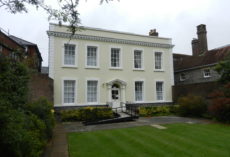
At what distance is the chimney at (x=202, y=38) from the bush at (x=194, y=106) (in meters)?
13.8

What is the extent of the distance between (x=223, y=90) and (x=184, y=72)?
11806 mm

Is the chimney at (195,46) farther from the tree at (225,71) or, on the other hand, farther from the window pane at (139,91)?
the window pane at (139,91)

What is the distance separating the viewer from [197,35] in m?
29.2

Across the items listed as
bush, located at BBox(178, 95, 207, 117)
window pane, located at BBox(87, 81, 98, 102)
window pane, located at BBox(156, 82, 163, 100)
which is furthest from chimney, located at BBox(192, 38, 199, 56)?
window pane, located at BBox(87, 81, 98, 102)

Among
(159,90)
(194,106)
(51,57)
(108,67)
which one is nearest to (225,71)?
(194,106)

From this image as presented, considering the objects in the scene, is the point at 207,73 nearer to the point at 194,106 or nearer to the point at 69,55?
the point at 194,106

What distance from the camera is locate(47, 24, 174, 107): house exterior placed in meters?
17.6

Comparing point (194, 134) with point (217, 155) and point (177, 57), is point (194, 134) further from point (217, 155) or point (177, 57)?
point (177, 57)

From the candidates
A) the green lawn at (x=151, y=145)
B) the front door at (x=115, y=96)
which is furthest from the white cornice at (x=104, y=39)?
the green lawn at (x=151, y=145)

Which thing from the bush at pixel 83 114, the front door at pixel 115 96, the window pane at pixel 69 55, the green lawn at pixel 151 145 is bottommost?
the green lawn at pixel 151 145

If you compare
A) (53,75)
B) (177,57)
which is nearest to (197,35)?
(177,57)

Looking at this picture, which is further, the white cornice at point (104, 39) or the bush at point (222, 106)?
the white cornice at point (104, 39)

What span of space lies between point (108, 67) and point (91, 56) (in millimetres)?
2003

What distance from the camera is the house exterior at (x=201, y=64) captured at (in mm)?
23180
